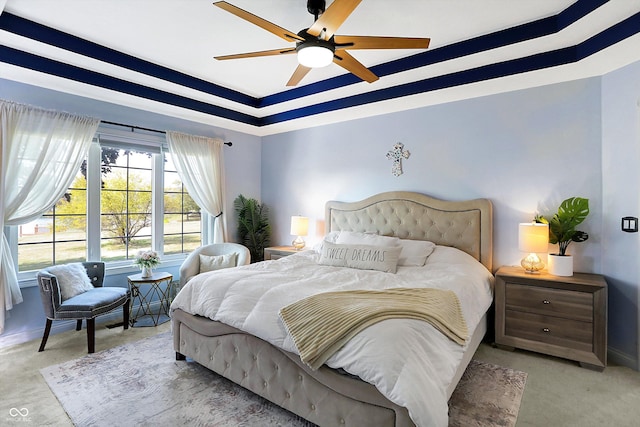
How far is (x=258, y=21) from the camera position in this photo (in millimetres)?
1969

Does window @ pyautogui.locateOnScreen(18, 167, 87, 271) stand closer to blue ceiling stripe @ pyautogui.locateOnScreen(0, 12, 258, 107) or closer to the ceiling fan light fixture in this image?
blue ceiling stripe @ pyautogui.locateOnScreen(0, 12, 258, 107)

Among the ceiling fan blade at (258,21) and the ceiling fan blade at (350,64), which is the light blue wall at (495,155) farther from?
the ceiling fan blade at (258,21)

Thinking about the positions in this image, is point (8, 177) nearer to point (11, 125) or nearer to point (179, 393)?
point (11, 125)

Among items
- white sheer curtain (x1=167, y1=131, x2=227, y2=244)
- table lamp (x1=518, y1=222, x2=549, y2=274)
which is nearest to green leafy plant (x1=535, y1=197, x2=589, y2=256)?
table lamp (x1=518, y1=222, x2=549, y2=274)

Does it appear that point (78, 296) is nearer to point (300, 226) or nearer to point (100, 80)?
point (100, 80)

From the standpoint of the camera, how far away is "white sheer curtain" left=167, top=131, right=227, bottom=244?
14.4 feet

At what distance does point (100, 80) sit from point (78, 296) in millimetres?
2158

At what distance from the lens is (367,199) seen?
169 inches

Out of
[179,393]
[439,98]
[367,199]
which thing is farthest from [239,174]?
[179,393]

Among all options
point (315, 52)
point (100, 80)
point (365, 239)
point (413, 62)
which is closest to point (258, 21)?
point (315, 52)

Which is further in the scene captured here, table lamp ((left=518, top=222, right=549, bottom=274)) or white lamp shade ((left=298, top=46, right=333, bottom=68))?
table lamp ((left=518, top=222, right=549, bottom=274))

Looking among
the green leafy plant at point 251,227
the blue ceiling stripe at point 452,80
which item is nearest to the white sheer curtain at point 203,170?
the green leafy plant at point 251,227

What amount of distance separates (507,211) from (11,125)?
495cm

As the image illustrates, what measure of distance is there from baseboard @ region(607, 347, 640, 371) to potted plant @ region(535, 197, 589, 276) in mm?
738
